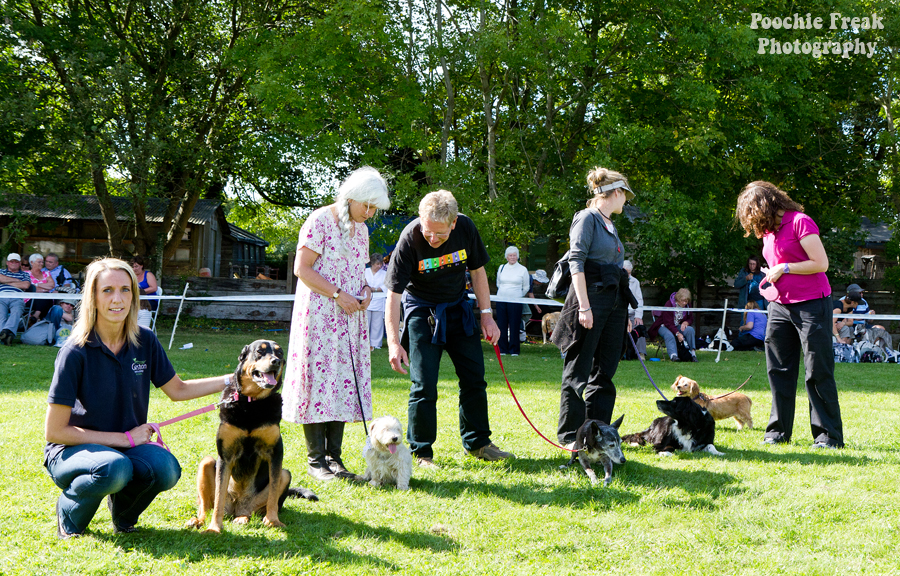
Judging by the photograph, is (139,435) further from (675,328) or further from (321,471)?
(675,328)

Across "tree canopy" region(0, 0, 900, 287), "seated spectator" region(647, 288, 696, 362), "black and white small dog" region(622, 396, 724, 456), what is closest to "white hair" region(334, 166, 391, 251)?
"black and white small dog" region(622, 396, 724, 456)

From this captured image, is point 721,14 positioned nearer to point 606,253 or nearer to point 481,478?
point 606,253

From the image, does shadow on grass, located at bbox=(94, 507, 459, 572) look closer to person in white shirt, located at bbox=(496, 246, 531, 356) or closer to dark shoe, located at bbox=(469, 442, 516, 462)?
dark shoe, located at bbox=(469, 442, 516, 462)

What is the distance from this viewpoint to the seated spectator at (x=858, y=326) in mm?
14094

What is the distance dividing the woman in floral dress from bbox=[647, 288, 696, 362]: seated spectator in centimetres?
900

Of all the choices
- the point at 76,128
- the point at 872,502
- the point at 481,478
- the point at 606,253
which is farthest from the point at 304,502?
the point at 76,128

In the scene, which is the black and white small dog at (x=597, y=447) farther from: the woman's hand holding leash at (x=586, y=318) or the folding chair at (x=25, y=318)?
the folding chair at (x=25, y=318)

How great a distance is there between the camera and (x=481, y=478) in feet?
15.1

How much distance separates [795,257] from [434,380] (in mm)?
2918

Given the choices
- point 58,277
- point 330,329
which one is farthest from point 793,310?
point 58,277

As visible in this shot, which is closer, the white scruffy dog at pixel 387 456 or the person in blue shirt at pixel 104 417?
the person in blue shirt at pixel 104 417

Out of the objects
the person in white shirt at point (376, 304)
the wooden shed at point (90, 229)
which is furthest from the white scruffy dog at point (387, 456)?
the wooden shed at point (90, 229)

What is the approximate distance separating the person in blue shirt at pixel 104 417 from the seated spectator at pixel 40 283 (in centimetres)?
999

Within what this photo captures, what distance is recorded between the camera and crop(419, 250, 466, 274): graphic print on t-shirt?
4.72 m
